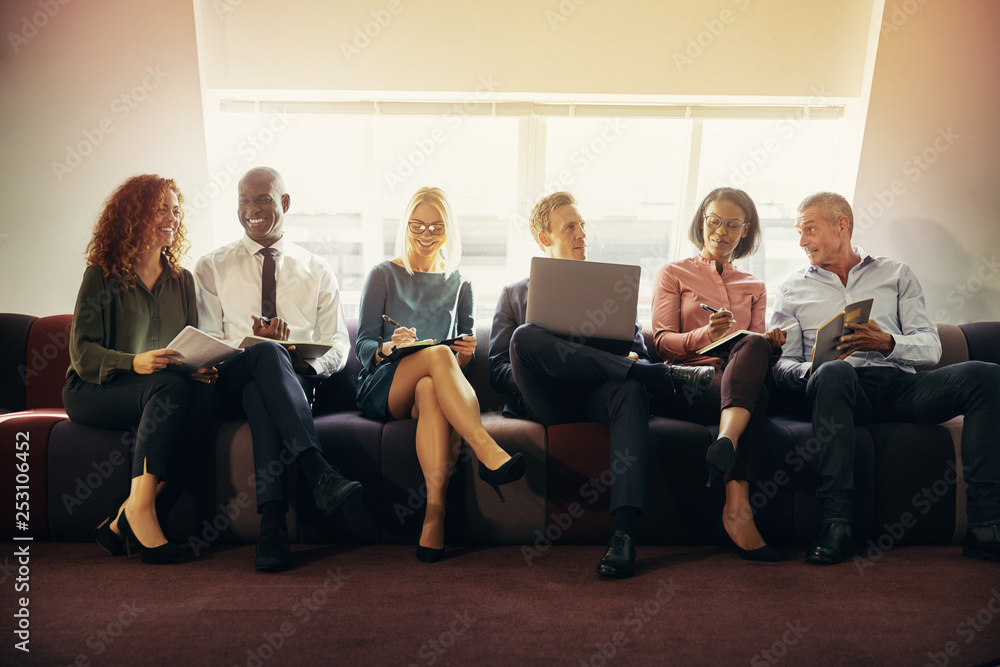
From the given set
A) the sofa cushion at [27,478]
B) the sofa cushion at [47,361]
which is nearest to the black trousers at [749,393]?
the sofa cushion at [27,478]

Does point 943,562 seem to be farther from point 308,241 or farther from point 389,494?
point 308,241

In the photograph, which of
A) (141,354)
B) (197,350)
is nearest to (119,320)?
(141,354)

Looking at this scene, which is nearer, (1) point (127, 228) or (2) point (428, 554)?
(2) point (428, 554)

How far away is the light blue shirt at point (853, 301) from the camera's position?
7.39 ft

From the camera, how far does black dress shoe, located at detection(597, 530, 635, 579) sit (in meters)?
1.67

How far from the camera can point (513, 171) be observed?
3.25 meters

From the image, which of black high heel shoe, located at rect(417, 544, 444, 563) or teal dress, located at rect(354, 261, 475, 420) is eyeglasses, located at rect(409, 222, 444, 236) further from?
black high heel shoe, located at rect(417, 544, 444, 563)

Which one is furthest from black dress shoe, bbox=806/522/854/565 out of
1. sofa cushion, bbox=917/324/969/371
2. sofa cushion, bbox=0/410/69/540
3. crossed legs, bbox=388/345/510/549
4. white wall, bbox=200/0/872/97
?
sofa cushion, bbox=0/410/69/540

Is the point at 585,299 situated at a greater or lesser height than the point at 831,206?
lesser

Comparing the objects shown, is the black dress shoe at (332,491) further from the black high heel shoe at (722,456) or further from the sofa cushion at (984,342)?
the sofa cushion at (984,342)

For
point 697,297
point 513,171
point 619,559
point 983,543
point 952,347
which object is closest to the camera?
point 619,559

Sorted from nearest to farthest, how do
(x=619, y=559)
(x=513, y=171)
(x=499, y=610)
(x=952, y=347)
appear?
(x=499, y=610) < (x=619, y=559) < (x=952, y=347) < (x=513, y=171)

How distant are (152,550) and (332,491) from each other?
526 mm

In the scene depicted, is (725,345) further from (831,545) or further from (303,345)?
(303,345)
